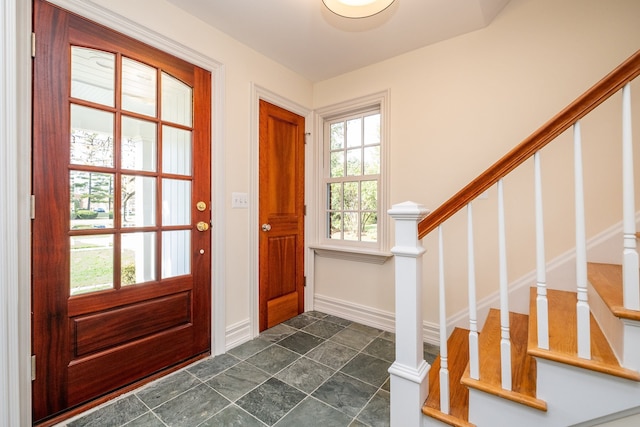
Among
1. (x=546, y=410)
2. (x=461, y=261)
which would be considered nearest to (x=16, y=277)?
(x=546, y=410)

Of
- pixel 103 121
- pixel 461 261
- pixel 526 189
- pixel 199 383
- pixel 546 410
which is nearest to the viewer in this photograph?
pixel 546 410

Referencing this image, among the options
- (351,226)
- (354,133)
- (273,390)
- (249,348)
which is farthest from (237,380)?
(354,133)

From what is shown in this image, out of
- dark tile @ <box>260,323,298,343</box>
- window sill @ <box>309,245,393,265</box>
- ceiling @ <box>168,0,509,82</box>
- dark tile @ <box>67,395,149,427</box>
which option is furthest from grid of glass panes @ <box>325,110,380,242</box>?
dark tile @ <box>67,395,149,427</box>

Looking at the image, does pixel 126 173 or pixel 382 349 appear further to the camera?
pixel 382 349

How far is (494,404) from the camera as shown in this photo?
1121 mm

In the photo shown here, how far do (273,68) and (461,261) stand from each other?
2346 mm

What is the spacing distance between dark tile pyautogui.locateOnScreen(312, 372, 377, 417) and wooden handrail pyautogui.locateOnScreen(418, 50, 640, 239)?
3.44ft

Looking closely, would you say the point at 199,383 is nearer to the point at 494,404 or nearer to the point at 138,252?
the point at 138,252

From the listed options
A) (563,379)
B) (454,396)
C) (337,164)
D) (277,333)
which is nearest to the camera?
(563,379)

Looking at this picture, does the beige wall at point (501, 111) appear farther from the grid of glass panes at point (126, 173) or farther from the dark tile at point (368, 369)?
the grid of glass panes at point (126, 173)

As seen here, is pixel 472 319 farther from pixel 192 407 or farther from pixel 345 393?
pixel 192 407

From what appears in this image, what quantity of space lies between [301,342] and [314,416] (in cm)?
82

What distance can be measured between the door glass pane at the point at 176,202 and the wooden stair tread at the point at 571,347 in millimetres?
2043

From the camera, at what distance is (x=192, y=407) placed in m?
1.51
